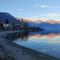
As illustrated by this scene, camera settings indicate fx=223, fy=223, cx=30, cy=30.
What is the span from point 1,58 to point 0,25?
111m

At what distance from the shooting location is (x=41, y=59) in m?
19.1

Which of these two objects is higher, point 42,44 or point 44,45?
point 44,45

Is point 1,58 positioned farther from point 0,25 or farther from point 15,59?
point 0,25

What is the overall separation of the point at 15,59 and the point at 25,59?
1036 mm

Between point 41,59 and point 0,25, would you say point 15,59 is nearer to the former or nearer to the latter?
point 41,59

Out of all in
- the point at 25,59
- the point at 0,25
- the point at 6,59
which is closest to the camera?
the point at 6,59

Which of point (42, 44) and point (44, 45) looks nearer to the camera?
point (44, 45)

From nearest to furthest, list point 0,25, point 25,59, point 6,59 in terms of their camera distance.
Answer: point 6,59 < point 25,59 < point 0,25

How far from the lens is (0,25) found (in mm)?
127000

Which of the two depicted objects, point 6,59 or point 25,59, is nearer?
point 6,59

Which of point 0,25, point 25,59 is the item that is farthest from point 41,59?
point 0,25

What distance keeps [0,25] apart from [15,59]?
111 meters

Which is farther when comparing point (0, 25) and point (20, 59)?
point (0, 25)

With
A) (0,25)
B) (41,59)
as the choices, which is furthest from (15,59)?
(0,25)
